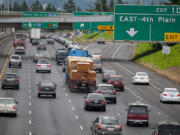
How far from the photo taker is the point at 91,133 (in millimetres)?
33500

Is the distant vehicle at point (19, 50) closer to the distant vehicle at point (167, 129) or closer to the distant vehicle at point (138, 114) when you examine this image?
the distant vehicle at point (138, 114)

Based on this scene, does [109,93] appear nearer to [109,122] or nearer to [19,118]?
[19,118]

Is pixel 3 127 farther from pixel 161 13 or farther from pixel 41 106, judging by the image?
pixel 161 13

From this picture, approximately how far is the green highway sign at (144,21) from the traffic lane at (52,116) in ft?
44.5

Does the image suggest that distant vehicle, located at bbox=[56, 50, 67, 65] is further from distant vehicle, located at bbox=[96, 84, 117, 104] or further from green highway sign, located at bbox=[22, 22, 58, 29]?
distant vehicle, located at bbox=[96, 84, 117, 104]

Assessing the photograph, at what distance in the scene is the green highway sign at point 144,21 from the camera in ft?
220

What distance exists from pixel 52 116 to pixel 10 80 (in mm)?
16126

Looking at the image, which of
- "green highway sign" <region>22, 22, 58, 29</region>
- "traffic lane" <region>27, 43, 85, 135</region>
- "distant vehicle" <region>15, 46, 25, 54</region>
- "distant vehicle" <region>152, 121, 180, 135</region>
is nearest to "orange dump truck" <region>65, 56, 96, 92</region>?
"traffic lane" <region>27, 43, 85, 135</region>

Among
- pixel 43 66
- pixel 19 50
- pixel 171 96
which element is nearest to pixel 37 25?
pixel 19 50

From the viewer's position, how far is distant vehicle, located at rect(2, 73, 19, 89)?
183 ft

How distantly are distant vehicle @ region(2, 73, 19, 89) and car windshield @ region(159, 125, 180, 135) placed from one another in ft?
102

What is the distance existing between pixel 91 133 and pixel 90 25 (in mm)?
70492

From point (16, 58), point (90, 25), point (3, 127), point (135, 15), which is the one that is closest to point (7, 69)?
point (16, 58)

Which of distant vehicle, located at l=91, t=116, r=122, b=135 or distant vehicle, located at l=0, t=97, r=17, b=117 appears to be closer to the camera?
distant vehicle, located at l=91, t=116, r=122, b=135
